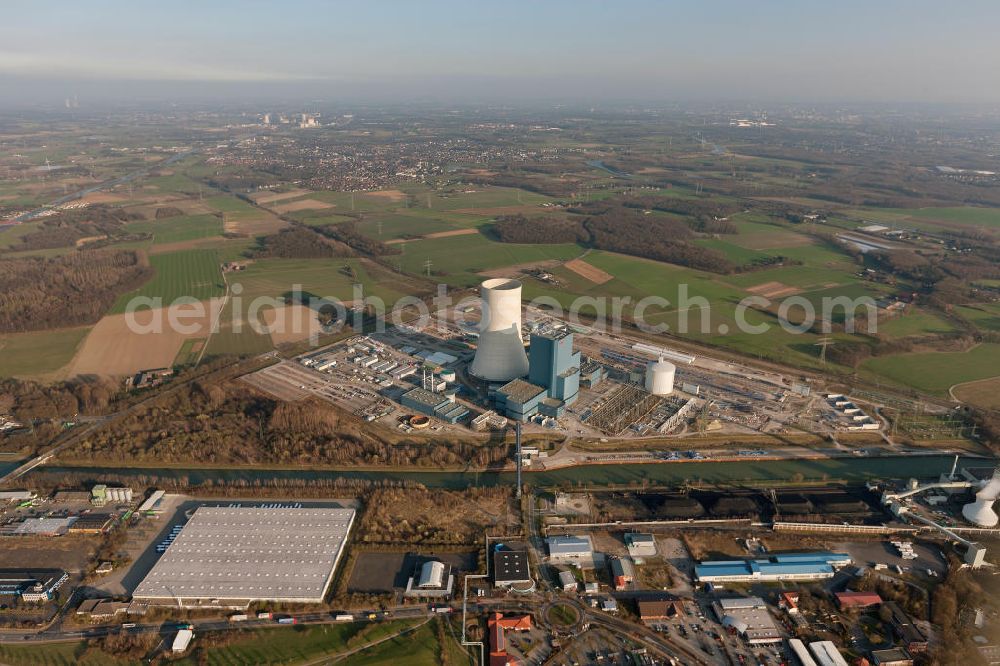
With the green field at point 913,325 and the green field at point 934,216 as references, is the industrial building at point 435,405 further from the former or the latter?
the green field at point 934,216

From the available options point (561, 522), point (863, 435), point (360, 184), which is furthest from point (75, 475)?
point (360, 184)

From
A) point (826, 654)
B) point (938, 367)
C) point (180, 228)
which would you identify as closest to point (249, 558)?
point (826, 654)

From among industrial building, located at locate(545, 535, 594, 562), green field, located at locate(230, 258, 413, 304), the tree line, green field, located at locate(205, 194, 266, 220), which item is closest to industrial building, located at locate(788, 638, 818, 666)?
industrial building, located at locate(545, 535, 594, 562)

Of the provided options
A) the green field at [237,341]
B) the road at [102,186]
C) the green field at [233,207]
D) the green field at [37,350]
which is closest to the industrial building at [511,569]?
the green field at [237,341]

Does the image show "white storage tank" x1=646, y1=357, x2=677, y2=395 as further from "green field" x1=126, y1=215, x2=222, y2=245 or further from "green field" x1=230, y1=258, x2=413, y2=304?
"green field" x1=126, y1=215, x2=222, y2=245

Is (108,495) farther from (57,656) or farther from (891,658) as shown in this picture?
(891,658)

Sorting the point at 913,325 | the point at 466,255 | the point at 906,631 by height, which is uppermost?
the point at 466,255
